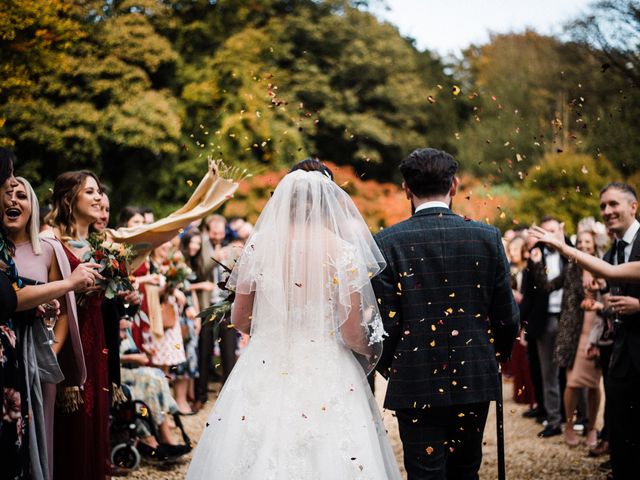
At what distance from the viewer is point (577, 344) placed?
725cm

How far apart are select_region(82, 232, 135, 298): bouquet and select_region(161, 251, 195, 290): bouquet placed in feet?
9.45

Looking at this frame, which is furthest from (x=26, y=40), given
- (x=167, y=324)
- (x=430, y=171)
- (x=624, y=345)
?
(x=624, y=345)

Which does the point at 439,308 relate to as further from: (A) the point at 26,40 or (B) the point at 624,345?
(A) the point at 26,40

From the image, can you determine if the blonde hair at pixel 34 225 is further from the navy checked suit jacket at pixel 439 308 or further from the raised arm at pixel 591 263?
the raised arm at pixel 591 263

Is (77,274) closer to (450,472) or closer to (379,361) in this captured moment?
(379,361)

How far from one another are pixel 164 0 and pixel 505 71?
1958 cm

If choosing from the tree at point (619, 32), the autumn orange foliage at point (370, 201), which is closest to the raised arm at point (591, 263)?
the tree at point (619, 32)

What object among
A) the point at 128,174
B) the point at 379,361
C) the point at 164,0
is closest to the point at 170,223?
the point at 379,361

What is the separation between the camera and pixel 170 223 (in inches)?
210

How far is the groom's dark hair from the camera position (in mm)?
4035

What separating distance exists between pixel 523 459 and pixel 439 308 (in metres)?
3.53

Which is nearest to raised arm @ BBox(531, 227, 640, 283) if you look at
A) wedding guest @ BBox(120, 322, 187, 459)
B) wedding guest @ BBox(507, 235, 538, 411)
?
wedding guest @ BBox(120, 322, 187, 459)

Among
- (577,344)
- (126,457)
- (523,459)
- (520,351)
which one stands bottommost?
(523,459)

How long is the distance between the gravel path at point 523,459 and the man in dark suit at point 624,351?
0.76 metres
